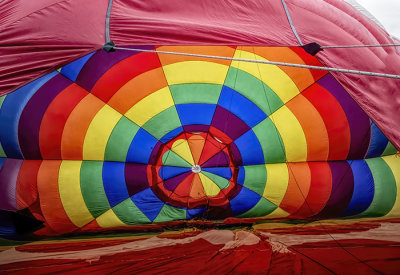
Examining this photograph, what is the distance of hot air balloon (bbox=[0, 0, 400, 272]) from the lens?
285cm

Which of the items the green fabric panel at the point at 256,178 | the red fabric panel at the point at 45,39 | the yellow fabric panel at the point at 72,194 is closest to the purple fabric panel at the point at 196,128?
the green fabric panel at the point at 256,178

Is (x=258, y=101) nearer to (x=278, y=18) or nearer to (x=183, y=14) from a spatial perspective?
(x=278, y=18)

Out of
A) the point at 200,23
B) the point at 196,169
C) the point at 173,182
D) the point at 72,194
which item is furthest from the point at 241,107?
the point at 72,194

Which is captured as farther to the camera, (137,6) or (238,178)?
(238,178)

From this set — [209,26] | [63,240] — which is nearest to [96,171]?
[63,240]

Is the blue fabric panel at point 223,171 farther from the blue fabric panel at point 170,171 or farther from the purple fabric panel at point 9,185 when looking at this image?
the purple fabric panel at point 9,185

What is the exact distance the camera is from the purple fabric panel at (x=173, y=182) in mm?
3209

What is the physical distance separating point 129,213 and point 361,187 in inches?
93.3

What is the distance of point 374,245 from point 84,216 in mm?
Answer: 2657

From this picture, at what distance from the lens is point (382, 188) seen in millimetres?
3008

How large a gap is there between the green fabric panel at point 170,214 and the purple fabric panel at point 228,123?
3.15 feet

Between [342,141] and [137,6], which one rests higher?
[137,6]

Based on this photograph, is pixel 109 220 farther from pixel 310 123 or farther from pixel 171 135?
pixel 310 123

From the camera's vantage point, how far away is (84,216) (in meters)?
2.98
